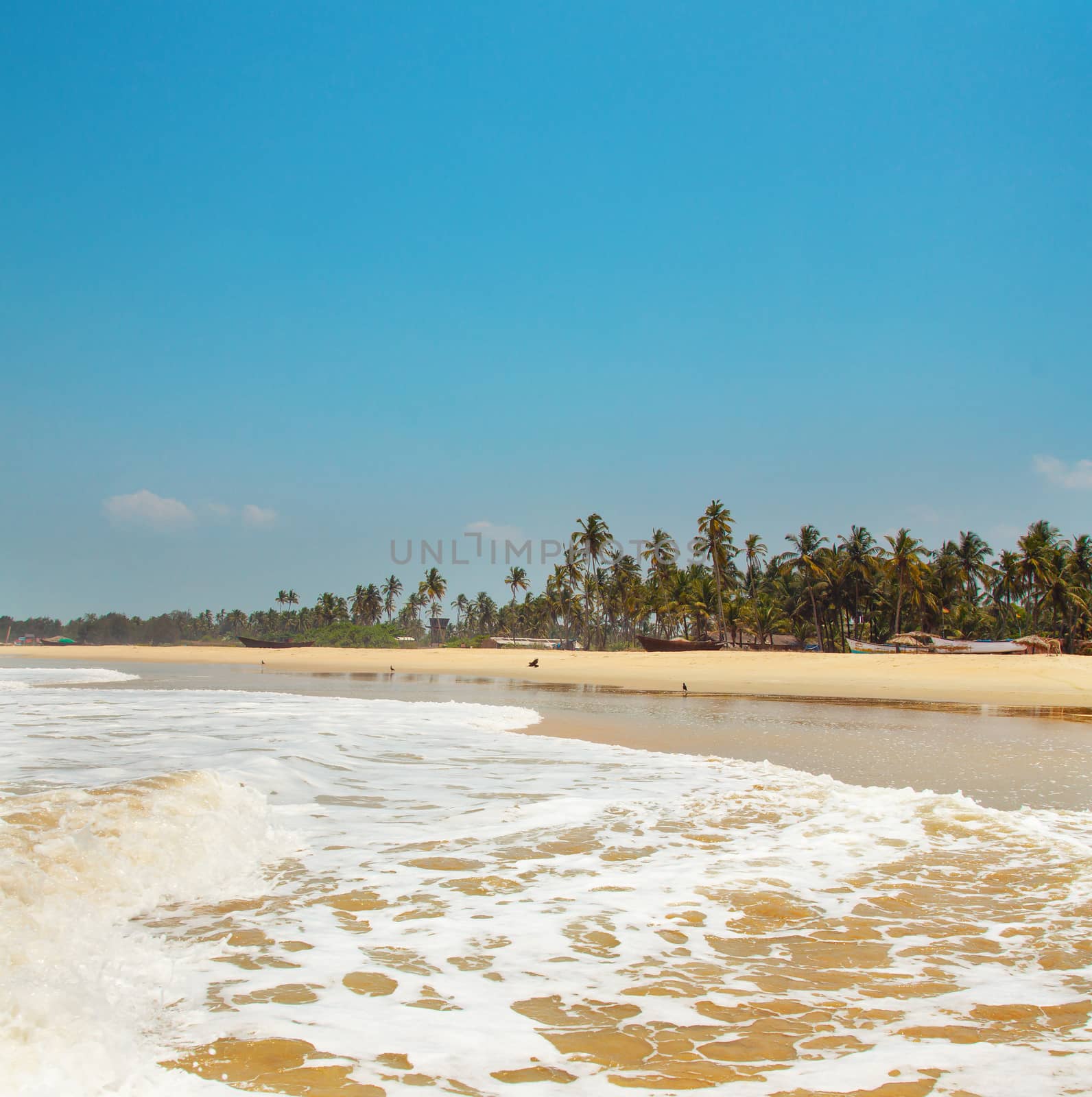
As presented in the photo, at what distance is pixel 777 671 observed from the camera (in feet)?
130

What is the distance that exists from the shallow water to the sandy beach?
19802 mm

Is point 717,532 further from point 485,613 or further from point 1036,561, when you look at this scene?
point 485,613

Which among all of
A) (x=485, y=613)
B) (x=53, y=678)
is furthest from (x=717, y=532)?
(x=485, y=613)

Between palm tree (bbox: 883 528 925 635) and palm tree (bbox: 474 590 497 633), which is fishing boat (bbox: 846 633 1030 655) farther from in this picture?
palm tree (bbox: 474 590 497 633)

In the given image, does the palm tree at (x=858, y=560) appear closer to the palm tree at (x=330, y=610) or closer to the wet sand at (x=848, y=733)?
the wet sand at (x=848, y=733)

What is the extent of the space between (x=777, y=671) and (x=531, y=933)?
3715 cm

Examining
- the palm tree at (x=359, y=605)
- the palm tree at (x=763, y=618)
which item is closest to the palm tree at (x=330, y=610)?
the palm tree at (x=359, y=605)

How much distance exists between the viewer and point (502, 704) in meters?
23.0

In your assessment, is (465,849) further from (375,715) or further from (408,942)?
(375,715)

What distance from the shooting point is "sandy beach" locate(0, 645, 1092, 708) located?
92.2 feet

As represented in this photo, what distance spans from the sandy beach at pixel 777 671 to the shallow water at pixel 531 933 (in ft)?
65.0

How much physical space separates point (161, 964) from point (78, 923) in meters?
0.79

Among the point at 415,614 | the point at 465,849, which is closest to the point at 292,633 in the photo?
the point at 415,614

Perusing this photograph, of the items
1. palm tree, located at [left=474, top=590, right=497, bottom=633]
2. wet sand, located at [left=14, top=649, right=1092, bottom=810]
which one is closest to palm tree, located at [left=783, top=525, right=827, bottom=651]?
wet sand, located at [left=14, top=649, right=1092, bottom=810]
